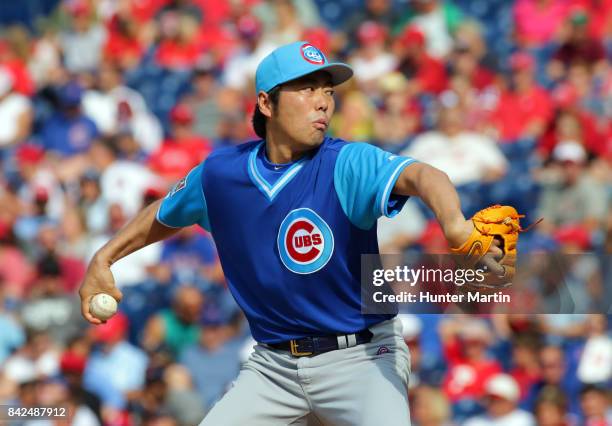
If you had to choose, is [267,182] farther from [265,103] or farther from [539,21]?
[539,21]

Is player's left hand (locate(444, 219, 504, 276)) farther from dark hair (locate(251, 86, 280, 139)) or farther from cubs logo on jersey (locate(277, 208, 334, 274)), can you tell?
dark hair (locate(251, 86, 280, 139))

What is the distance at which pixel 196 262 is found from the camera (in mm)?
9555

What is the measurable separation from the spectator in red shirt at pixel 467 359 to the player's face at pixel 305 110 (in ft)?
11.8

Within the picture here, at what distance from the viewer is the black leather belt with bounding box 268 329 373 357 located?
4.34 meters

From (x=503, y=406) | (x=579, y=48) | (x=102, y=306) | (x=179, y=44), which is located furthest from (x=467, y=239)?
(x=179, y=44)

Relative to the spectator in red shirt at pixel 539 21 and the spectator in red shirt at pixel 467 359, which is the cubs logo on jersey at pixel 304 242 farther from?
the spectator in red shirt at pixel 539 21

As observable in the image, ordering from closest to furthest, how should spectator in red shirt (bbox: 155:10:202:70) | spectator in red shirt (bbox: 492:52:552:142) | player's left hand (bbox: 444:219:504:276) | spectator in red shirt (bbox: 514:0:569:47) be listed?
player's left hand (bbox: 444:219:504:276) → spectator in red shirt (bbox: 492:52:552:142) → spectator in red shirt (bbox: 514:0:569:47) → spectator in red shirt (bbox: 155:10:202:70)

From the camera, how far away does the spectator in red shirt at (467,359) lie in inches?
299

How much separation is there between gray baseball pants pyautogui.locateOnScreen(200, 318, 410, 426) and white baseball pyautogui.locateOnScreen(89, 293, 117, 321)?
23.9 inches

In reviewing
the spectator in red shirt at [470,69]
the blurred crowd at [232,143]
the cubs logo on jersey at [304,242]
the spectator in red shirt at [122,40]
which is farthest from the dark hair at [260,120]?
the spectator in red shirt at [122,40]

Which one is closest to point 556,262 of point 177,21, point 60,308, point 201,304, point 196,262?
point 201,304

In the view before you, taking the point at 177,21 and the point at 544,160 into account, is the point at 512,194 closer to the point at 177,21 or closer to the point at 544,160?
the point at 544,160

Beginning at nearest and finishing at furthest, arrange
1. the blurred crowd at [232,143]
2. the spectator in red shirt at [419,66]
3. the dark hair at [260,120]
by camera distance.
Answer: the dark hair at [260,120], the blurred crowd at [232,143], the spectator in red shirt at [419,66]

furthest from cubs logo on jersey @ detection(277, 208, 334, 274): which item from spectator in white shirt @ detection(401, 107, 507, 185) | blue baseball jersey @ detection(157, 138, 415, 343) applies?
spectator in white shirt @ detection(401, 107, 507, 185)
